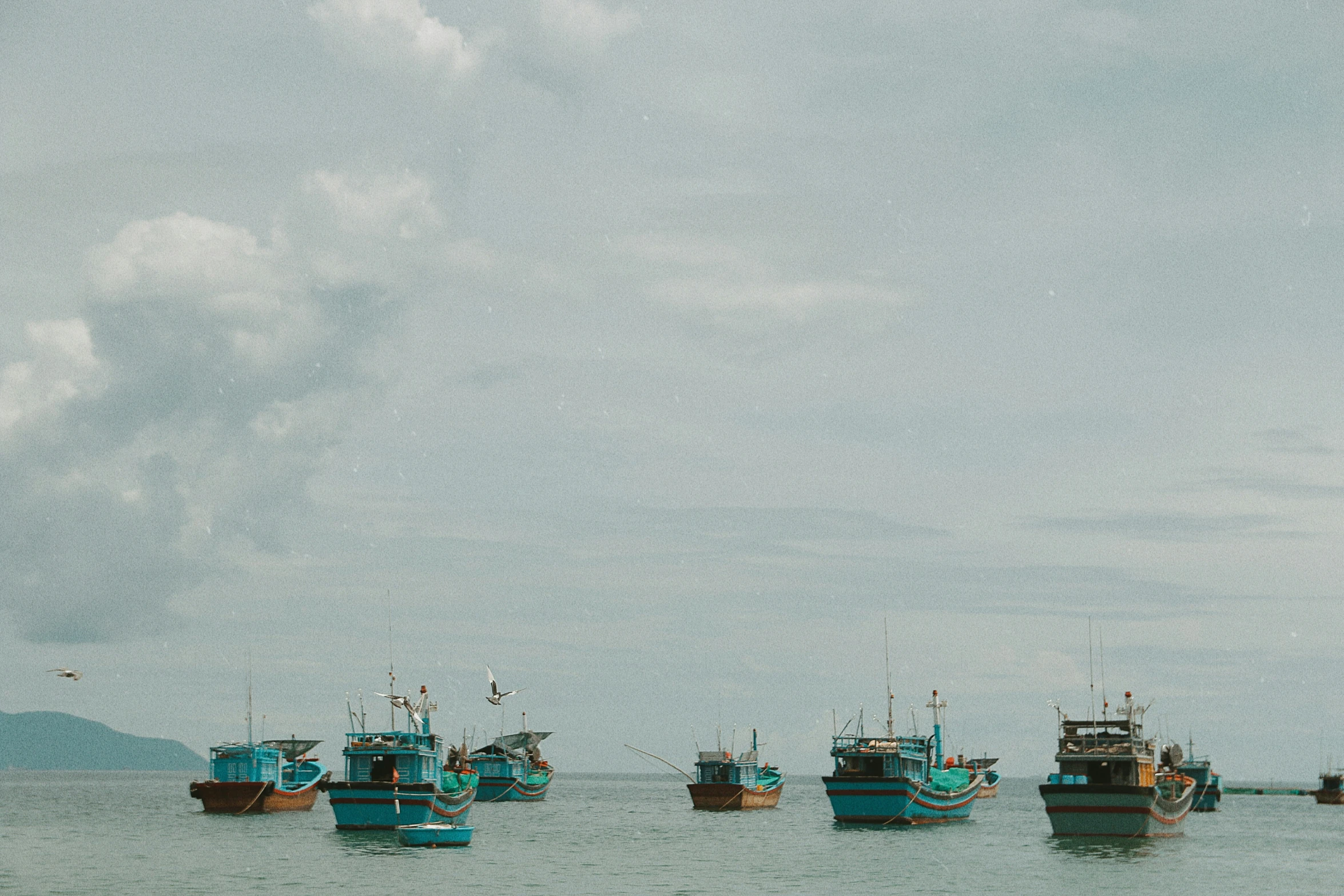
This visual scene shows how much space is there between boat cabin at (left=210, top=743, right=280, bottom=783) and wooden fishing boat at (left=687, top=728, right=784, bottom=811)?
3945cm

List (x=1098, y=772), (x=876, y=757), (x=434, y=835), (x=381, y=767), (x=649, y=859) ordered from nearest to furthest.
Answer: (x=434, y=835)
(x=1098, y=772)
(x=649, y=859)
(x=381, y=767)
(x=876, y=757)

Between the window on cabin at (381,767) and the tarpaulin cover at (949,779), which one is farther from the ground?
the window on cabin at (381,767)

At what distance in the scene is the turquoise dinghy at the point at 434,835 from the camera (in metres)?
79.3

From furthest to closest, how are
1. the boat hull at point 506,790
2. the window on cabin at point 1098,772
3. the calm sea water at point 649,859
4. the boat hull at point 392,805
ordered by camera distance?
1. the boat hull at point 506,790
2. the window on cabin at point 1098,772
3. the boat hull at point 392,805
4. the calm sea water at point 649,859

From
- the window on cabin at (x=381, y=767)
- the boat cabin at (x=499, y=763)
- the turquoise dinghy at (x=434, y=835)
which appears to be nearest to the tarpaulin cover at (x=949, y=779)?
the turquoise dinghy at (x=434, y=835)

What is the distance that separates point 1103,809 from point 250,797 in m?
72.7

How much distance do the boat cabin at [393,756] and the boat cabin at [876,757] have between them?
30843mm

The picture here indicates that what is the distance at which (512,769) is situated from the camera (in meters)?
165

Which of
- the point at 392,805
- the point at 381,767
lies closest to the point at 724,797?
the point at 381,767

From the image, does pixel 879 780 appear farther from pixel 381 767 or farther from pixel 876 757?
pixel 381 767

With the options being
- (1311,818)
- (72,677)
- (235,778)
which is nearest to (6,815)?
(235,778)

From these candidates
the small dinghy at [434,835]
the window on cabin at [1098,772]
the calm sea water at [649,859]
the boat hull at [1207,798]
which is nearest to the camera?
the calm sea water at [649,859]

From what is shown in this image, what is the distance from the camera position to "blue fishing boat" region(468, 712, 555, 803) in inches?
6432

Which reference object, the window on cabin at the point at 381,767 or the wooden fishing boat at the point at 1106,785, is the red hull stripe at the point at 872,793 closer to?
the wooden fishing boat at the point at 1106,785
